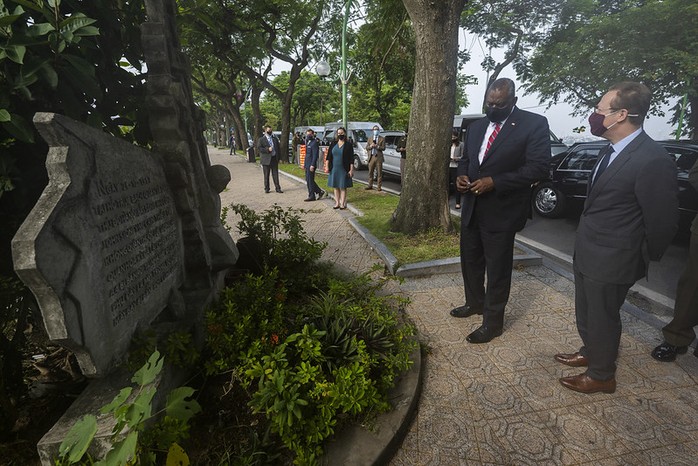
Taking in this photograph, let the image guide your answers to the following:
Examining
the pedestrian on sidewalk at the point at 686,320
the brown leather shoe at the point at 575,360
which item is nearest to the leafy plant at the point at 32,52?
the brown leather shoe at the point at 575,360

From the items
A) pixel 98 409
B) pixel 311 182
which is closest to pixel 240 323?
pixel 98 409

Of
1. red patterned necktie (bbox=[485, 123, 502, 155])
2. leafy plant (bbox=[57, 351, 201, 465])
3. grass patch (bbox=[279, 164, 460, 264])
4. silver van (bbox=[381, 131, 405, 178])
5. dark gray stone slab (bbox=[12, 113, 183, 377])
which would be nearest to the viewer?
leafy plant (bbox=[57, 351, 201, 465])

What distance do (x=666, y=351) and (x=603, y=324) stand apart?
946 mm

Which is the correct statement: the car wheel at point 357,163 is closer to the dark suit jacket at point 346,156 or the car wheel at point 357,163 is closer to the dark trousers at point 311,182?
the dark trousers at point 311,182

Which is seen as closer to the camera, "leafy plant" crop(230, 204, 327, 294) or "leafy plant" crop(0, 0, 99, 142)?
"leafy plant" crop(0, 0, 99, 142)

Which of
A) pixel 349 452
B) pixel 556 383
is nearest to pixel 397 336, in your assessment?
pixel 349 452

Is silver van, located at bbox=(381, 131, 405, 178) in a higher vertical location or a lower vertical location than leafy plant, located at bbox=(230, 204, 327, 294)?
higher

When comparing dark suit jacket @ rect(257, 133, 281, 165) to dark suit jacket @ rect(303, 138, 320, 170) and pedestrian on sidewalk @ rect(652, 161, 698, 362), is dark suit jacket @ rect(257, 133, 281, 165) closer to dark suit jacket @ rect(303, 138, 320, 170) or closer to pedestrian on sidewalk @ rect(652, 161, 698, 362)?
dark suit jacket @ rect(303, 138, 320, 170)

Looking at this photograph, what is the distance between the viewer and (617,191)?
91.8 inches

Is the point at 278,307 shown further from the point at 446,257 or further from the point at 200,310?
the point at 446,257

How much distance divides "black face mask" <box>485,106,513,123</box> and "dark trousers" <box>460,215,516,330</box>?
0.82 metres

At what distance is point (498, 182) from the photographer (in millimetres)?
2902

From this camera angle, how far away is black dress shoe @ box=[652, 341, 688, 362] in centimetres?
292

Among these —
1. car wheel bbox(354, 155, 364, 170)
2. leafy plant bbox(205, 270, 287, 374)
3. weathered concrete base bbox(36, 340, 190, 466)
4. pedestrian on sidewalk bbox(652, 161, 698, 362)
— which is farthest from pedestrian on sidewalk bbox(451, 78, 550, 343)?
car wheel bbox(354, 155, 364, 170)
